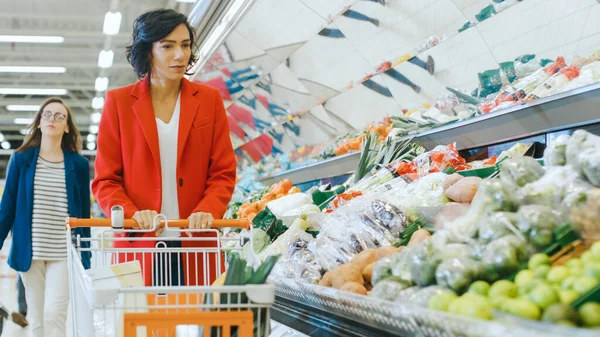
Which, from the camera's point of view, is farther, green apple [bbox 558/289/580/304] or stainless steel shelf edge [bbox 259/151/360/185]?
stainless steel shelf edge [bbox 259/151/360/185]

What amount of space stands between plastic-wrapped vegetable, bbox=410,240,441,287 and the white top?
49.5 inches

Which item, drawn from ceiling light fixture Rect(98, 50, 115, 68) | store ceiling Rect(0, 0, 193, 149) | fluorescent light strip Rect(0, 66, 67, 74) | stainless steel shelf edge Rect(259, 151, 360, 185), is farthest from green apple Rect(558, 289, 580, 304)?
fluorescent light strip Rect(0, 66, 67, 74)

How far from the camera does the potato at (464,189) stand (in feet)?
7.00

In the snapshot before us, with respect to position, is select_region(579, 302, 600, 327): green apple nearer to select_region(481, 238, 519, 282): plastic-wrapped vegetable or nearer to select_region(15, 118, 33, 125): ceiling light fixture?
select_region(481, 238, 519, 282): plastic-wrapped vegetable

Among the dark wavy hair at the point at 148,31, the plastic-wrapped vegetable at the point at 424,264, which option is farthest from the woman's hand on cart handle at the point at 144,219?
the plastic-wrapped vegetable at the point at 424,264

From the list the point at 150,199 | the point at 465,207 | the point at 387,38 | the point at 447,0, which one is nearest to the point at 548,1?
the point at 447,0

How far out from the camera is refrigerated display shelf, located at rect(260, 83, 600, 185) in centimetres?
237

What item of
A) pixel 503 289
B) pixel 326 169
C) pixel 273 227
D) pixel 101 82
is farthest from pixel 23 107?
pixel 503 289

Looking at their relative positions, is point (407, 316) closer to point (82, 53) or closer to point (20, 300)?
point (20, 300)

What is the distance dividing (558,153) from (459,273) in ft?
1.71

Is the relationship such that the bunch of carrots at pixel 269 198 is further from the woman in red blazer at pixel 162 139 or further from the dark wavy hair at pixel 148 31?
the dark wavy hair at pixel 148 31

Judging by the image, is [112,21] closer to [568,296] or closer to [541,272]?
[541,272]

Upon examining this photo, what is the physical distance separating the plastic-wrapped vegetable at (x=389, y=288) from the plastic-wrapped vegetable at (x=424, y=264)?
0.10ft

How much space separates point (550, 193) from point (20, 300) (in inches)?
225
